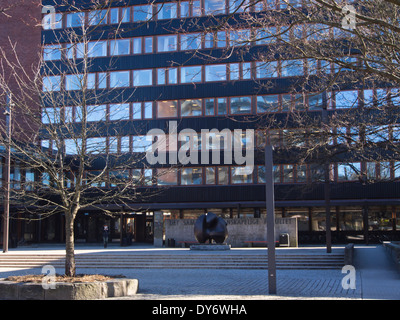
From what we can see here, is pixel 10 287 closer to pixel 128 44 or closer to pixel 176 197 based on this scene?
pixel 176 197

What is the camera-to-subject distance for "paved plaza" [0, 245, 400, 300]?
12.3 metres

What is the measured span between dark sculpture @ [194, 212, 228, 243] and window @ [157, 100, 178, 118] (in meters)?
13.8

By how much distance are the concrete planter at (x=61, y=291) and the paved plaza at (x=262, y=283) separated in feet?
1.88

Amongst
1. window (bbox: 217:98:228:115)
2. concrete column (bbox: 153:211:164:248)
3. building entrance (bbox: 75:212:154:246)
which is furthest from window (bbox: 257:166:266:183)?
building entrance (bbox: 75:212:154:246)

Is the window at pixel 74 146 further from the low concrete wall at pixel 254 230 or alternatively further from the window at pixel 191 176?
the window at pixel 191 176

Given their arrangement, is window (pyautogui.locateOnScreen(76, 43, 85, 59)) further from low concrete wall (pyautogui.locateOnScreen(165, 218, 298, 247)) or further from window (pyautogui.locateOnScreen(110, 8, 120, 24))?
low concrete wall (pyautogui.locateOnScreen(165, 218, 298, 247))

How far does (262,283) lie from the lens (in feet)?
50.6

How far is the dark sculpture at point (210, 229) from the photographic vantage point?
1085 inches

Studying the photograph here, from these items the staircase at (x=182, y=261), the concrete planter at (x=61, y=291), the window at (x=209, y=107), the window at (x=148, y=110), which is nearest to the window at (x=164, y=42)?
the window at (x=148, y=110)

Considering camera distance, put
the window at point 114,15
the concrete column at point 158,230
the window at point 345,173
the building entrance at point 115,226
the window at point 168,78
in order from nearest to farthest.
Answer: the concrete column at point 158,230 < the window at point 345,173 < the window at point 168,78 < the window at point 114,15 < the building entrance at point 115,226

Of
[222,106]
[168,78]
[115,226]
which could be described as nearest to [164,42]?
[168,78]

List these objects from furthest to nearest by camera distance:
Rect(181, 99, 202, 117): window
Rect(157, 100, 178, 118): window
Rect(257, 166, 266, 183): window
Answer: Rect(157, 100, 178, 118): window, Rect(181, 99, 202, 117): window, Rect(257, 166, 266, 183): window
